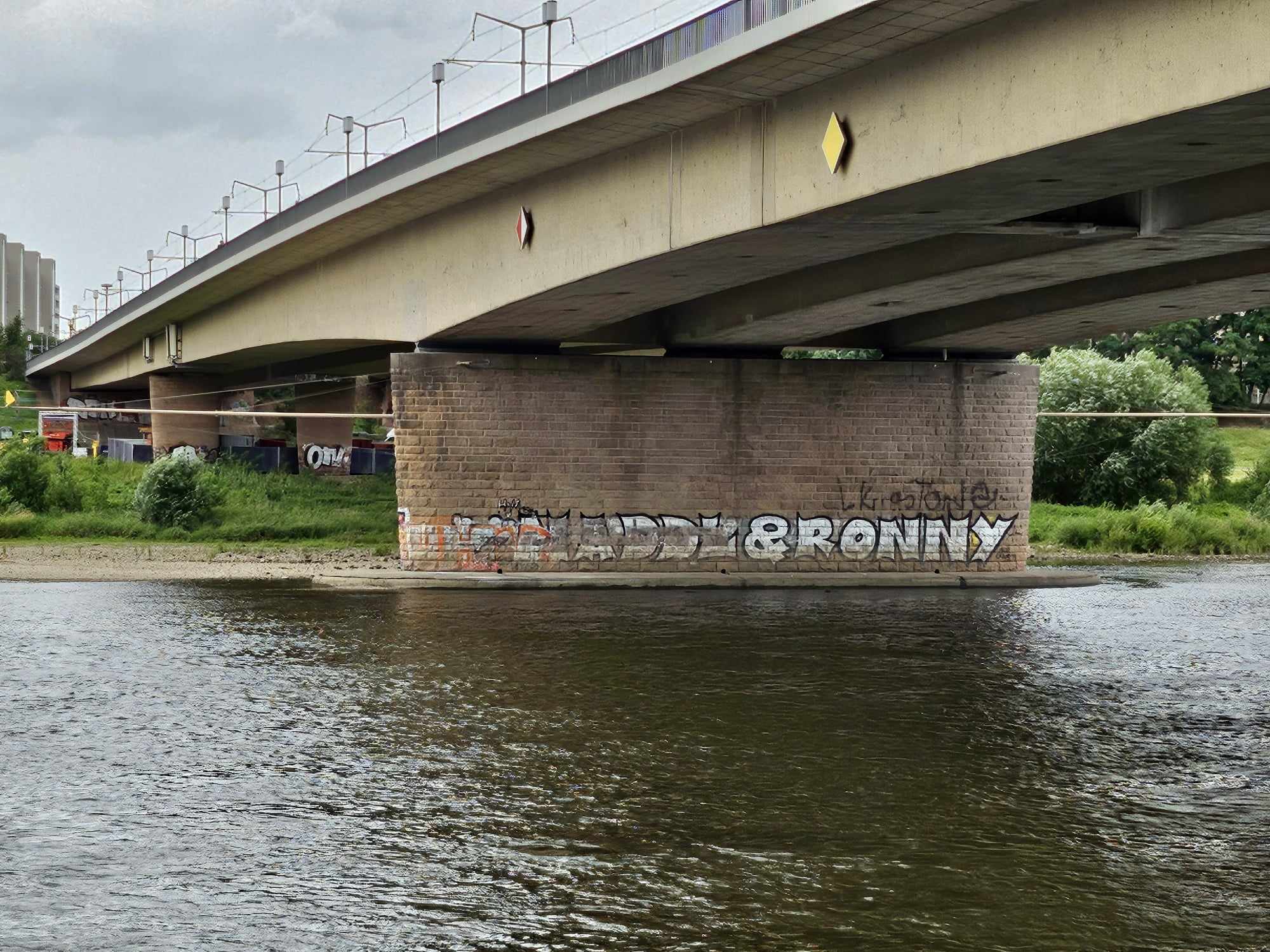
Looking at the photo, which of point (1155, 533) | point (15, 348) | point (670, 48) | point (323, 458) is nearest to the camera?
point (670, 48)

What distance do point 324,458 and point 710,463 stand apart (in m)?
25.9

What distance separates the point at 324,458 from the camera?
49844 millimetres

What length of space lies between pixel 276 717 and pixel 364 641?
514 cm

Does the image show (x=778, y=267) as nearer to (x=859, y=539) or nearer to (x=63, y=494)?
(x=859, y=539)

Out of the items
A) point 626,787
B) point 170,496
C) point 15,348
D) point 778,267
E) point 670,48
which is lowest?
point 626,787

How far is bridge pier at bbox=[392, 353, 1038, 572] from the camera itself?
2595 centimetres

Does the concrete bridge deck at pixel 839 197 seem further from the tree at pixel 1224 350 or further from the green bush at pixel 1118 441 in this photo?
the tree at pixel 1224 350

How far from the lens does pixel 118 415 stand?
2758 inches

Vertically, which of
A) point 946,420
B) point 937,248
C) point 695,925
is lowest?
point 695,925

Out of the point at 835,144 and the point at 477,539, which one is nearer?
the point at 835,144

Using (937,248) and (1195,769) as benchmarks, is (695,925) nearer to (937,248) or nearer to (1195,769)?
(1195,769)

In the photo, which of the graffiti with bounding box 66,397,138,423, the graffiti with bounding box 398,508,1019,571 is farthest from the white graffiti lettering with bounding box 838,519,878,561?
the graffiti with bounding box 66,397,138,423

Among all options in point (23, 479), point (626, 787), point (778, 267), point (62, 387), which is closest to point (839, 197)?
point (778, 267)

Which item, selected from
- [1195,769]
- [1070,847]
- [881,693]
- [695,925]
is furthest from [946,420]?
[695,925]
